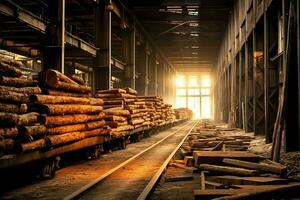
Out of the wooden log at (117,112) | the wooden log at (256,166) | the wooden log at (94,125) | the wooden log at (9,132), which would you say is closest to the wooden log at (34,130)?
the wooden log at (9,132)

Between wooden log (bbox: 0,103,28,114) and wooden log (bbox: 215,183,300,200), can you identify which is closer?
wooden log (bbox: 215,183,300,200)

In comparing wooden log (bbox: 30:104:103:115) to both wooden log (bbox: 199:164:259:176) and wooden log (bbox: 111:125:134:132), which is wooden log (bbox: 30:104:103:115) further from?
wooden log (bbox: 199:164:259:176)

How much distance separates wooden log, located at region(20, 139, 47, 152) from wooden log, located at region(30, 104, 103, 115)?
705 mm

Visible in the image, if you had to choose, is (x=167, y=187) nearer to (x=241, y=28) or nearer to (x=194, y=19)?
(x=241, y=28)

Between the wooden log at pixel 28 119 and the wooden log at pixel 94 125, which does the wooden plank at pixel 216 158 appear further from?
the wooden log at pixel 28 119

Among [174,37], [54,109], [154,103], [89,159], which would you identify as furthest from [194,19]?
[54,109]

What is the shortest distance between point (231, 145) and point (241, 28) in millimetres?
10951

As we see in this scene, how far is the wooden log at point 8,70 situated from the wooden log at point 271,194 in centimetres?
411

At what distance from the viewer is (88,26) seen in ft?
92.2

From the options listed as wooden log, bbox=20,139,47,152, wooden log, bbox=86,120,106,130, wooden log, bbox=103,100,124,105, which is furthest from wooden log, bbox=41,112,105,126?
wooden log, bbox=103,100,124,105

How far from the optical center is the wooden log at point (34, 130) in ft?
21.8

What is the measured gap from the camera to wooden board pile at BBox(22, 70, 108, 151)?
753cm

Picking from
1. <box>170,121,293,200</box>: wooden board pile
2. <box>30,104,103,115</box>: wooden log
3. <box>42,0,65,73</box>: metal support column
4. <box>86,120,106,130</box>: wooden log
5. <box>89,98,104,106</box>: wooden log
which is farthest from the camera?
<box>42,0,65,73</box>: metal support column

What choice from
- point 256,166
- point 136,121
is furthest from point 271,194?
point 136,121
